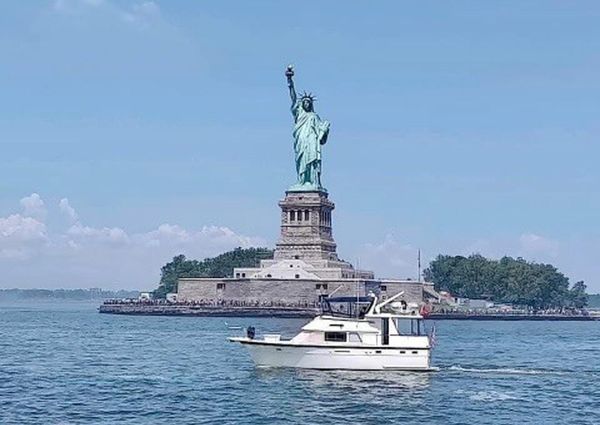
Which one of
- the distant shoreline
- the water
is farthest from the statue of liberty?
the water

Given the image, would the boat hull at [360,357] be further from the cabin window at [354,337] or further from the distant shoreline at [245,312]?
the distant shoreline at [245,312]

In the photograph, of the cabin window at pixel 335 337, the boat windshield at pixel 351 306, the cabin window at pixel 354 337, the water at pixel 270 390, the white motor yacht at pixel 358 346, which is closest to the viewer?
the water at pixel 270 390

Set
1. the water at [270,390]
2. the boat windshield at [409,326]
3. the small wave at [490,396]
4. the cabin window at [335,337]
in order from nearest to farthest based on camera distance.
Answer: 1. the water at [270,390]
2. the small wave at [490,396]
3. the cabin window at [335,337]
4. the boat windshield at [409,326]

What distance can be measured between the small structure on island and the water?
6959 cm

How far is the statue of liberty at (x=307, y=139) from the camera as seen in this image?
148750 mm

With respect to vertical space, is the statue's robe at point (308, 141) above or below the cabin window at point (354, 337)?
above

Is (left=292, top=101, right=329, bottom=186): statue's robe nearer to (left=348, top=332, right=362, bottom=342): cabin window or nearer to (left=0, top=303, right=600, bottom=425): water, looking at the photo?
(left=0, top=303, right=600, bottom=425): water

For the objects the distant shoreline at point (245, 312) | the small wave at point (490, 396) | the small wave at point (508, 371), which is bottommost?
the small wave at point (490, 396)

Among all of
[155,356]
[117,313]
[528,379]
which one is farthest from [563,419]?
[117,313]

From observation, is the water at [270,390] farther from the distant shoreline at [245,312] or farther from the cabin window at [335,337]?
the distant shoreline at [245,312]

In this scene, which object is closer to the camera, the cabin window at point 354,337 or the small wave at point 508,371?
the cabin window at point 354,337

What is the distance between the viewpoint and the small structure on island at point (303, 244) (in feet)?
481

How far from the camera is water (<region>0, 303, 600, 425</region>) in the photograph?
4312cm

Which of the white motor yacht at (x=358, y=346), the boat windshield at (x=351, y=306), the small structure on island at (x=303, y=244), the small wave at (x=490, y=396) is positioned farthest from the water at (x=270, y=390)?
the small structure on island at (x=303, y=244)
